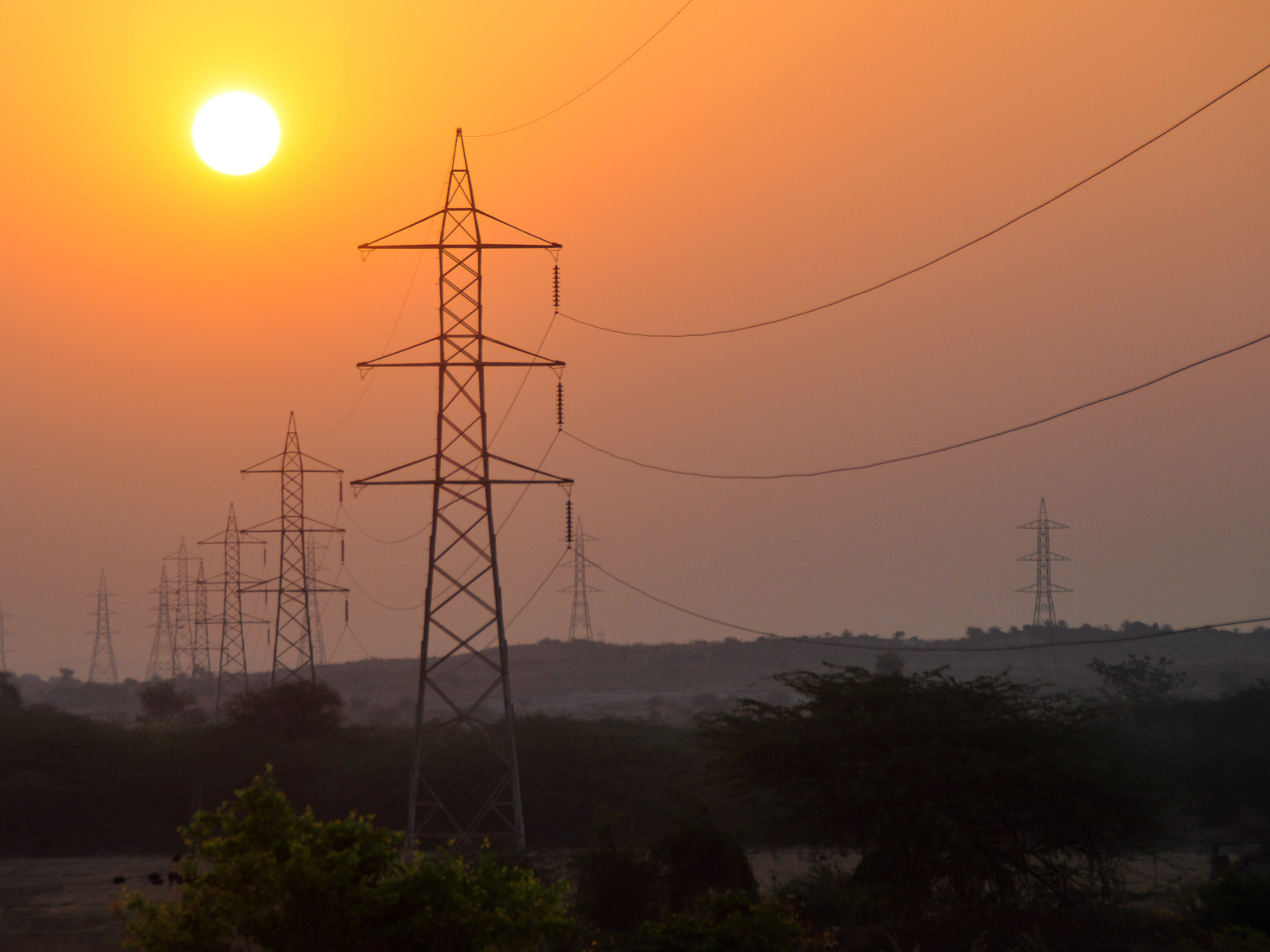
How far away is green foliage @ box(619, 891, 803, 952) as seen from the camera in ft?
59.4

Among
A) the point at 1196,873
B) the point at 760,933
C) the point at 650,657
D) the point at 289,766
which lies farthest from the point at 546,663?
the point at 760,933

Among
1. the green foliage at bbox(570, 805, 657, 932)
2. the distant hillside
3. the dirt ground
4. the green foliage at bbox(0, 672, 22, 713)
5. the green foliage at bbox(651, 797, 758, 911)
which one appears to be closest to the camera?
the green foliage at bbox(570, 805, 657, 932)


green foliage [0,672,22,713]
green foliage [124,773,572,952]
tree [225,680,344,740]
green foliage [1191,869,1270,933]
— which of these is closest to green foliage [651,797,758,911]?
green foliage [1191,869,1270,933]

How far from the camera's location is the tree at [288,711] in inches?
2495

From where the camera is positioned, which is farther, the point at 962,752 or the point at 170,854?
the point at 170,854

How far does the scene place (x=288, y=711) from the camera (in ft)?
210

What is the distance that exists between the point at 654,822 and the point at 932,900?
26562 millimetres

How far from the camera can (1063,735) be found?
32.2 metres

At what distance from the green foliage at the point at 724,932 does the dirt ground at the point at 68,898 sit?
576 inches

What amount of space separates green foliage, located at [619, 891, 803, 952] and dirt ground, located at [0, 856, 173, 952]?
48.0 feet

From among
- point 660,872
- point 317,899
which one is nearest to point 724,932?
point 317,899

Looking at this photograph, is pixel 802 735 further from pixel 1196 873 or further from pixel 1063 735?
pixel 1196 873

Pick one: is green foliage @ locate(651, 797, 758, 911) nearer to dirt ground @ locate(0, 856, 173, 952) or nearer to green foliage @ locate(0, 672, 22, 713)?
dirt ground @ locate(0, 856, 173, 952)

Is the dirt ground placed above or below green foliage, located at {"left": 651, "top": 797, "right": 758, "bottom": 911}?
below
